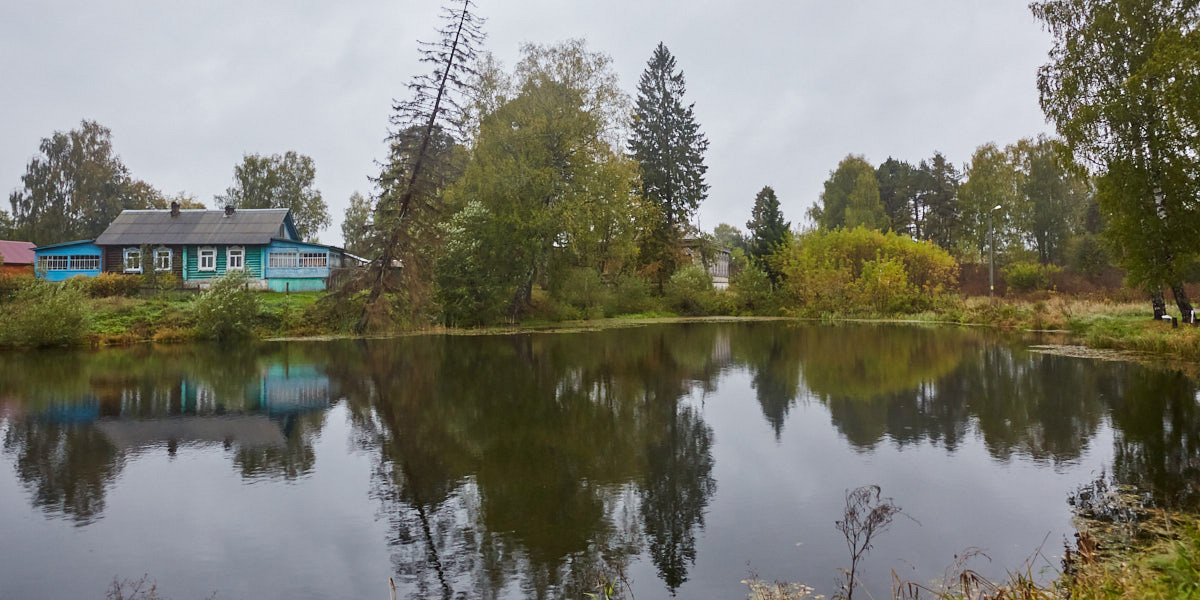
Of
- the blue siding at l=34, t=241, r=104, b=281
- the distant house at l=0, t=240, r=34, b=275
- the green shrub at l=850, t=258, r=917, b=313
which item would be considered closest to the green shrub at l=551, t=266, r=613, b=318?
the green shrub at l=850, t=258, r=917, b=313

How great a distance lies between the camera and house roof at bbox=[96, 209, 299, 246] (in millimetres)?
41688

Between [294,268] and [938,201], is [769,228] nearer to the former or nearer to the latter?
[938,201]

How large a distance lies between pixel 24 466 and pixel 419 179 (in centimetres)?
1979

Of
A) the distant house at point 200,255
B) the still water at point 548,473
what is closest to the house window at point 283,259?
the distant house at point 200,255

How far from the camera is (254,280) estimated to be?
4094 cm

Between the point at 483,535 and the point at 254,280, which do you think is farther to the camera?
the point at 254,280

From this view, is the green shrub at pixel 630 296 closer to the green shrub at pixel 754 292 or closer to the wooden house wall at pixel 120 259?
the green shrub at pixel 754 292

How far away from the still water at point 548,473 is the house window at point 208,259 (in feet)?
95.3

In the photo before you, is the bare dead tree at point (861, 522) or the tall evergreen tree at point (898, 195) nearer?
the bare dead tree at point (861, 522)

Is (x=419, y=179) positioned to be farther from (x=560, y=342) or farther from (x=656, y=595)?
(x=656, y=595)

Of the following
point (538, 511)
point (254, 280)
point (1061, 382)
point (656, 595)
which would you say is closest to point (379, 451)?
point (538, 511)

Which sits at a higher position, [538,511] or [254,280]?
[254,280]

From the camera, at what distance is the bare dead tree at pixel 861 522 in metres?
4.79

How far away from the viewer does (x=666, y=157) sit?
165 feet
